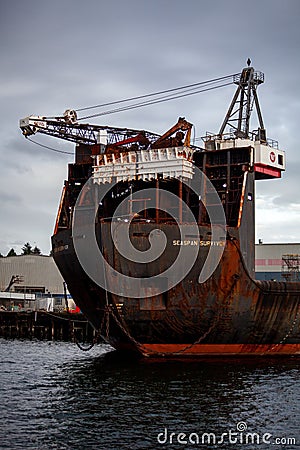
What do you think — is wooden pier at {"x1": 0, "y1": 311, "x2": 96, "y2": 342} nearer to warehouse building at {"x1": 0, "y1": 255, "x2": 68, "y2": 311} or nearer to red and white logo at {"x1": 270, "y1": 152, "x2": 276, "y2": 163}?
red and white logo at {"x1": 270, "y1": 152, "x2": 276, "y2": 163}

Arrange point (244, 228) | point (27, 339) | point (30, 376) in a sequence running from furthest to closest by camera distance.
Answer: point (27, 339) → point (244, 228) → point (30, 376)

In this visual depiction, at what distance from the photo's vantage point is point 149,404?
913 inches

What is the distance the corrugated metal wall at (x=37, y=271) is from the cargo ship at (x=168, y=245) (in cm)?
4209

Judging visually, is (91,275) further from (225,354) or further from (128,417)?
(128,417)

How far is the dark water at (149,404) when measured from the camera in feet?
63.0

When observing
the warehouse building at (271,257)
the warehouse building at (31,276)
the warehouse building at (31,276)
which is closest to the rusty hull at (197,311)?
the warehouse building at (271,257)

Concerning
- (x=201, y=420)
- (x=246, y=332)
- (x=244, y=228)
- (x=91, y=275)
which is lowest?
(x=201, y=420)

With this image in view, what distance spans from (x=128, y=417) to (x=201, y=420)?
2281 mm

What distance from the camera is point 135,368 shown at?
30672mm

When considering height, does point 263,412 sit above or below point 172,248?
below

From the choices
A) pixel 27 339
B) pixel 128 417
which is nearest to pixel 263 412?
pixel 128 417

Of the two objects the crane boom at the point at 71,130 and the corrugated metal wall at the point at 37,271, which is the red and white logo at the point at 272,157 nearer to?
the crane boom at the point at 71,130

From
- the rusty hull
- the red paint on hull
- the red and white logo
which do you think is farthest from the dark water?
the red and white logo

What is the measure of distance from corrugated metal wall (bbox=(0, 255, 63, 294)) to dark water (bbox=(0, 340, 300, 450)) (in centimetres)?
4590
